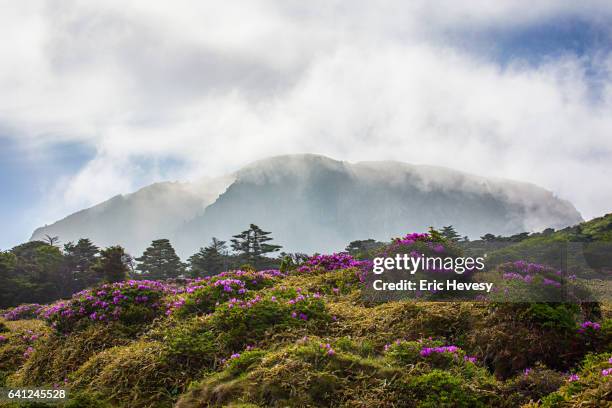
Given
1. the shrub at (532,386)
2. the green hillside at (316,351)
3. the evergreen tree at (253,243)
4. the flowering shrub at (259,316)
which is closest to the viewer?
the shrub at (532,386)

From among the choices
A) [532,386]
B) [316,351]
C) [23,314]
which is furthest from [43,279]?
[532,386]

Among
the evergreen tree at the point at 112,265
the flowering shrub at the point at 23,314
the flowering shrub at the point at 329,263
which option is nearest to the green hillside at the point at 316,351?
the flowering shrub at the point at 329,263

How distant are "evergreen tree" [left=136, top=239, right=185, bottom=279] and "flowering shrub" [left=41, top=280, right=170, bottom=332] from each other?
24376 mm

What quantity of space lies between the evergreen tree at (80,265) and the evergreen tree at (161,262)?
4549 mm

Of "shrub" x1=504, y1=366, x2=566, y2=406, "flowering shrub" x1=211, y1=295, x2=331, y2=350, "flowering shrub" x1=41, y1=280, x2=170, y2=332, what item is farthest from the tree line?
"shrub" x1=504, y1=366, x2=566, y2=406

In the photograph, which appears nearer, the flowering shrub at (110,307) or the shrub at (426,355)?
the shrub at (426,355)

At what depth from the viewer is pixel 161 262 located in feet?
117

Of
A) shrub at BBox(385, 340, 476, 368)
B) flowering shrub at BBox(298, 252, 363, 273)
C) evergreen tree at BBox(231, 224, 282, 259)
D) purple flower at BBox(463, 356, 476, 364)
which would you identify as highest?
evergreen tree at BBox(231, 224, 282, 259)

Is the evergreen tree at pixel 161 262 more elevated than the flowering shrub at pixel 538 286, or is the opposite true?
the evergreen tree at pixel 161 262

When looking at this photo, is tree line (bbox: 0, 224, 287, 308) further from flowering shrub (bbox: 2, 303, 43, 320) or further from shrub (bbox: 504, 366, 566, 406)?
shrub (bbox: 504, 366, 566, 406)

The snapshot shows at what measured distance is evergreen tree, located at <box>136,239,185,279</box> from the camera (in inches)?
1364

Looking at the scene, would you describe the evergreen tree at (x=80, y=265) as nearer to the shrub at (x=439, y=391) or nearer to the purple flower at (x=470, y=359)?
the purple flower at (x=470, y=359)

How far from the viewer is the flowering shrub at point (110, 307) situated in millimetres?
10188

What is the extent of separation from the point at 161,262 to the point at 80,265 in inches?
263
